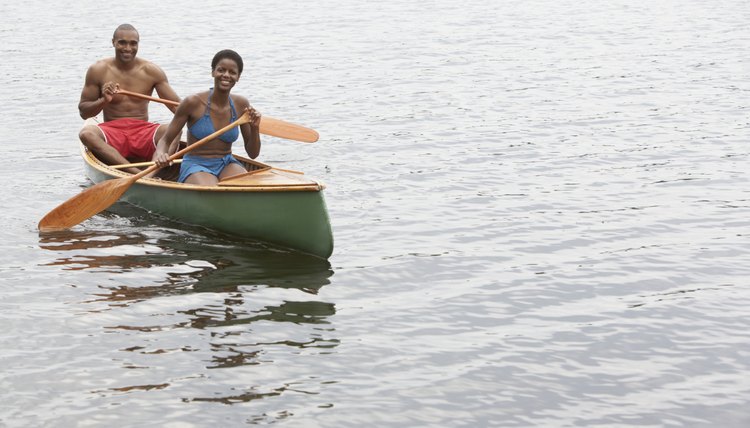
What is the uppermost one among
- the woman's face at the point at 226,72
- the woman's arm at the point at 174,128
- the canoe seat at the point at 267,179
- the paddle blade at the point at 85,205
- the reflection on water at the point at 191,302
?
the woman's face at the point at 226,72

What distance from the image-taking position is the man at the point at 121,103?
443 inches

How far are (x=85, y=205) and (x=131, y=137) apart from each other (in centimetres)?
161

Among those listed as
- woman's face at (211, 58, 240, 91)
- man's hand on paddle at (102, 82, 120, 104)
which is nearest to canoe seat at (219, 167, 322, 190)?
woman's face at (211, 58, 240, 91)

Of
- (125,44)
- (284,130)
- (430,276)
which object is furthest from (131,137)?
(430,276)

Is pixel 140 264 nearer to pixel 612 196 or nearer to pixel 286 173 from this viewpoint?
pixel 286 173

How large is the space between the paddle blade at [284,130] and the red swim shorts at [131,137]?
3.58 ft

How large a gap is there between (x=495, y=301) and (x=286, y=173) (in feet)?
7.62

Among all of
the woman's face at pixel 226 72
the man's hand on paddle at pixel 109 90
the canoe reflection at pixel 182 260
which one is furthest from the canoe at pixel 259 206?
the man's hand on paddle at pixel 109 90

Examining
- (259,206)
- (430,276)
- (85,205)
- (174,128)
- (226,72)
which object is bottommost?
(430,276)

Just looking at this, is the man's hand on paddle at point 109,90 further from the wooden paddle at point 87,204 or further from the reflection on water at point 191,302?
the wooden paddle at point 87,204

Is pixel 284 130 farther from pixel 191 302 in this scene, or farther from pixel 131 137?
pixel 191 302

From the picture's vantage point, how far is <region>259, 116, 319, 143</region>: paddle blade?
11680mm

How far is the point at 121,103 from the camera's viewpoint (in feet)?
38.3

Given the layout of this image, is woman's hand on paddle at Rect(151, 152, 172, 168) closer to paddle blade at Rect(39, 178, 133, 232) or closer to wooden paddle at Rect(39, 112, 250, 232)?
wooden paddle at Rect(39, 112, 250, 232)
